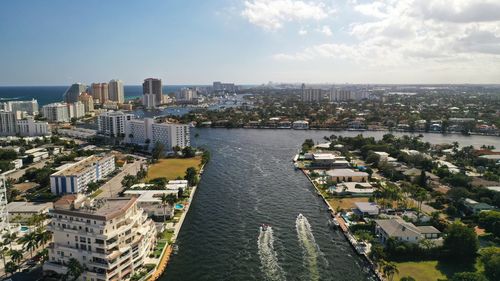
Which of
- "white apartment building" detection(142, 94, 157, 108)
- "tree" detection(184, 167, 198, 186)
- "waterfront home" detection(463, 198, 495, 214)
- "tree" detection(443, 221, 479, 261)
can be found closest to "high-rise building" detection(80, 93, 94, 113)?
"white apartment building" detection(142, 94, 157, 108)

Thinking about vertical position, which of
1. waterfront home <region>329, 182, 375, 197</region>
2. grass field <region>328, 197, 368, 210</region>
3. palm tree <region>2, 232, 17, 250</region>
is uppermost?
palm tree <region>2, 232, 17, 250</region>

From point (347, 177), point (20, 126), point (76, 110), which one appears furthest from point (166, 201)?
point (76, 110)

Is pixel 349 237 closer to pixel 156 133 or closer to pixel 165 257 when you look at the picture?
pixel 165 257

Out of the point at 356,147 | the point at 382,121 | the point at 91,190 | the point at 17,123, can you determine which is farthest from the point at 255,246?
the point at 382,121

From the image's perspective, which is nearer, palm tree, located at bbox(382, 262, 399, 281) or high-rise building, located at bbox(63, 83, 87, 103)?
palm tree, located at bbox(382, 262, 399, 281)

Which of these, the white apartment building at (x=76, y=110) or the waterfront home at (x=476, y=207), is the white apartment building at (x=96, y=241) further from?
the white apartment building at (x=76, y=110)

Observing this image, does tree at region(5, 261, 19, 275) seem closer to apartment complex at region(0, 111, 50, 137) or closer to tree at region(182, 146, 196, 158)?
tree at region(182, 146, 196, 158)
